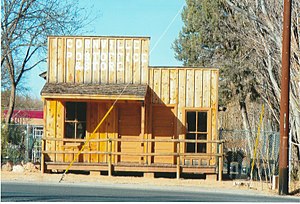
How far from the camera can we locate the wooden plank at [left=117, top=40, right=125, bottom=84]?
79.4 ft

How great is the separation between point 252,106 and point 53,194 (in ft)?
96.7

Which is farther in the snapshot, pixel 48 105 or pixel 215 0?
pixel 215 0

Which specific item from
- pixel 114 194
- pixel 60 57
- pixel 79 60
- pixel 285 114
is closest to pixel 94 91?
pixel 79 60

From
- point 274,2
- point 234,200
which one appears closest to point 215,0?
point 274,2

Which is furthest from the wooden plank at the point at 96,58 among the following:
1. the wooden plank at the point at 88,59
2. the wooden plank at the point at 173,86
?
the wooden plank at the point at 173,86

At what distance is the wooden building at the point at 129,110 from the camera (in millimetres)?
24047

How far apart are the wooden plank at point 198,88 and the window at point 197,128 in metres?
0.41

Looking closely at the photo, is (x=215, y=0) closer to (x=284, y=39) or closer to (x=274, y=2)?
(x=274, y=2)

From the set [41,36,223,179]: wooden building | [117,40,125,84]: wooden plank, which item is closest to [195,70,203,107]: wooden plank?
[41,36,223,179]: wooden building

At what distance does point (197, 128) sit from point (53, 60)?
6205 millimetres

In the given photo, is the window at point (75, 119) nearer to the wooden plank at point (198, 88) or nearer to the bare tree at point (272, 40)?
the wooden plank at point (198, 88)

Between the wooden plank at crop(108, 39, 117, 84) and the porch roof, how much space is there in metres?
0.38

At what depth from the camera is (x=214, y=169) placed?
24016mm

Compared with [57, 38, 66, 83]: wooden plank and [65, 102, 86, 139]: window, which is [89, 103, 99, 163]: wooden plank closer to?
[65, 102, 86, 139]: window
